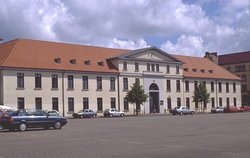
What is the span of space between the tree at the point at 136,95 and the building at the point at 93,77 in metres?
2.07

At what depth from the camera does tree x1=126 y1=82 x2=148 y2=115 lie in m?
69.9

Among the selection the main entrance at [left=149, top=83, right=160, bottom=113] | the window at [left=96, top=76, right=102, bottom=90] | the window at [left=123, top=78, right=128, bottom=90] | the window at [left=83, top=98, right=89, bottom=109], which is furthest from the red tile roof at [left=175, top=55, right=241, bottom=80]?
the window at [left=83, top=98, right=89, bottom=109]

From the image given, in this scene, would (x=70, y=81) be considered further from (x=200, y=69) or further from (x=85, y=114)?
→ (x=200, y=69)

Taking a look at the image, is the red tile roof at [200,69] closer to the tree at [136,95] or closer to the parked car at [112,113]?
the tree at [136,95]

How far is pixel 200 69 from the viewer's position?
88.5 meters

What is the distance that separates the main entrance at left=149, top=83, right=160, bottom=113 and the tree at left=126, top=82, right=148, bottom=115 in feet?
20.1

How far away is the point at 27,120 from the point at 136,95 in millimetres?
41650

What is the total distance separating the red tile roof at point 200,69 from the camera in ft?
281

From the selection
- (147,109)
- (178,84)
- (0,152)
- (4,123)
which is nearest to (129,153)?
(0,152)

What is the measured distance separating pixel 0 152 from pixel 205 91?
68.8 metres

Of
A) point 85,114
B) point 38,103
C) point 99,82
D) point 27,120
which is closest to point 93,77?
point 99,82

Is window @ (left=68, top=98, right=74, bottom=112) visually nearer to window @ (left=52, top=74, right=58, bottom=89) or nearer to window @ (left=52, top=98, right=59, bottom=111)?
window @ (left=52, top=98, right=59, bottom=111)

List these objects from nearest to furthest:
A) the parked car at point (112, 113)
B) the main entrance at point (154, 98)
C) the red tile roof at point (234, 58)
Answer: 1. the parked car at point (112, 113)
2. the main entrance at point (154, 98)
3. the red tile roof at point (234, 58)

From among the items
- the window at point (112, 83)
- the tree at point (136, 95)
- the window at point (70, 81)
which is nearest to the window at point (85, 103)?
the window at point (70, 81)
